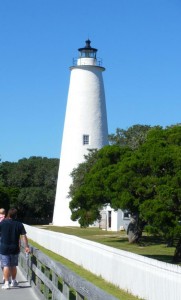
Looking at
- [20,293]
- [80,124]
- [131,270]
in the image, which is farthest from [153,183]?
[80,124]

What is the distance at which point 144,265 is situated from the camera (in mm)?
12422

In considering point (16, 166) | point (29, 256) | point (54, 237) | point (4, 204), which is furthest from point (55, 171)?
point (29, 256)

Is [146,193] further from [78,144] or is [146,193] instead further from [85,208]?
[78,144]

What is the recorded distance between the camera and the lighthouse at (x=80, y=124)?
179ft

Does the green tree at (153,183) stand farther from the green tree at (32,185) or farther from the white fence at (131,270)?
the green tree at (32,185)

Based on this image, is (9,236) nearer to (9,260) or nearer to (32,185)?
(9,260)

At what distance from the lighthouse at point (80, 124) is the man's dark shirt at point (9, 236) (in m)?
42.2

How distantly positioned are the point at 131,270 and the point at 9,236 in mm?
3008

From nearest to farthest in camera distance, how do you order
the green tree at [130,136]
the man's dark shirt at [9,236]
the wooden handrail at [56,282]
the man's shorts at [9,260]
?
the wooden handrail at [56,282] → the man's dark shirt at [9,236] → the man's shorts at [9,260] → the green tree at [130,136]

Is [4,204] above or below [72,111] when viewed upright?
below

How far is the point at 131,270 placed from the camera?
43.8 feet

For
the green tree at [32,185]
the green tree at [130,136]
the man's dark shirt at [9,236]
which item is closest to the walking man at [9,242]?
the man's dark shirt at [9,236]

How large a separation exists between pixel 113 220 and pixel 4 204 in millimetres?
12551

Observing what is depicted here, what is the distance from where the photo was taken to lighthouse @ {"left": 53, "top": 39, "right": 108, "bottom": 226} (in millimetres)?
54469
